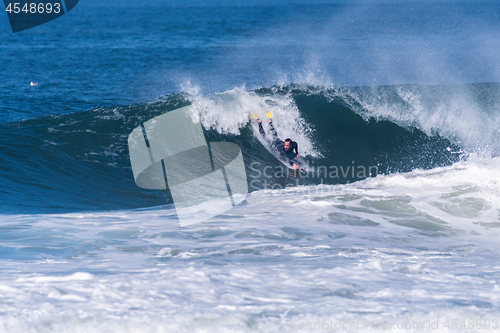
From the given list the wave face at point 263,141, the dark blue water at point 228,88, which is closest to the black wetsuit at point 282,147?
the wave face at point 263,141

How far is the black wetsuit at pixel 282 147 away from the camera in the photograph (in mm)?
10766

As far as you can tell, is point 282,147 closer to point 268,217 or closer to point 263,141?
point 263,141

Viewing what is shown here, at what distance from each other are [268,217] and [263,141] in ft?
16.6

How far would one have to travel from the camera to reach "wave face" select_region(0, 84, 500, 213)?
30.5 ft

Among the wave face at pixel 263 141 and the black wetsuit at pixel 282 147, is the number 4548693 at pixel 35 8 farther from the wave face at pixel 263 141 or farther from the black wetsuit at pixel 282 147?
the black wetsuit at pixel 282 147

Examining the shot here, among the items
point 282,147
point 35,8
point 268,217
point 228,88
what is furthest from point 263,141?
point 35,8

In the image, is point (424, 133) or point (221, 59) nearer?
point (424, 133)

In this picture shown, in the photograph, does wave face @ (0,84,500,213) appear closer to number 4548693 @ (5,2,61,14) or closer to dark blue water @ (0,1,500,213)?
dark blue water @ (0,1,500,213)

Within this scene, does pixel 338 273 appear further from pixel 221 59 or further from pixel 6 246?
pixel 221 59

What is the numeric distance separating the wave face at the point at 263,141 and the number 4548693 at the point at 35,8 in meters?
44.5

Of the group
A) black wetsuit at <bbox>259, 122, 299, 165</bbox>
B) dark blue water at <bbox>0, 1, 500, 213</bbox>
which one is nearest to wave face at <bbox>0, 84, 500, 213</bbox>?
dark blue water at <bbox>0, 1, 500, 213</bbox>

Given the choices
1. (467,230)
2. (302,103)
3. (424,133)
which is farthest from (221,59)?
(467,230)

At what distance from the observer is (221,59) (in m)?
28.5

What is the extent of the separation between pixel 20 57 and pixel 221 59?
1184 centimetres
